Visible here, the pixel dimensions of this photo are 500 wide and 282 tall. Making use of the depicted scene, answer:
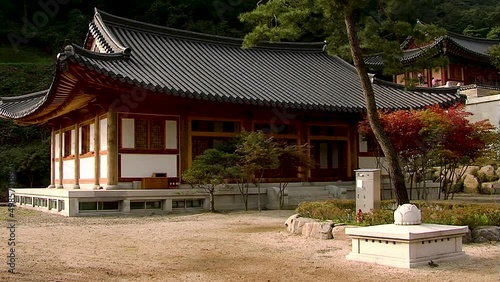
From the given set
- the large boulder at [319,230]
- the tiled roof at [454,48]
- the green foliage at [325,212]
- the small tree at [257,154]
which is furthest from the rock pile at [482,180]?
the large boulder at [319,230]

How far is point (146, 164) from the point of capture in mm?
17953

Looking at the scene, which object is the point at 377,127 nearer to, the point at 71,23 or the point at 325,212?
the point at 325,212

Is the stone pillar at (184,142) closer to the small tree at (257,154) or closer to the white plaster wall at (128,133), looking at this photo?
the white plaster wall at (128,133)

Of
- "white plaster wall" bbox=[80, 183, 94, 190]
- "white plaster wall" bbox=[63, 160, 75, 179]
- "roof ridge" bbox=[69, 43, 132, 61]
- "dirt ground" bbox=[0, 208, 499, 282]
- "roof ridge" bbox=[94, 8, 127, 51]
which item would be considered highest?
"roof ridge" bbox=[94, 8, 127, 51]

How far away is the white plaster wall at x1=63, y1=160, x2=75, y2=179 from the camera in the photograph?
21641 millimetres

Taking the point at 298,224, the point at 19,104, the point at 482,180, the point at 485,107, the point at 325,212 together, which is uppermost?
the point at 485,107

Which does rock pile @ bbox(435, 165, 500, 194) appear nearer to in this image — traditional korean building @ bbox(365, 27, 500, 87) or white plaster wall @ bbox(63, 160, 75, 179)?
traditional korean building @ bbox(365, 27, 500, 87)

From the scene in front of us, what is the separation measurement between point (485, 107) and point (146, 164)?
22.3 meters

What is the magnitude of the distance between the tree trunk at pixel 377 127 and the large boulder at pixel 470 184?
1676 cm

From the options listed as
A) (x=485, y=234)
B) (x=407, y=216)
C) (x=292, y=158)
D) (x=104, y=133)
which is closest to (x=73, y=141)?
(x=104, y=133)

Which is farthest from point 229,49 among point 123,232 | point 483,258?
point 483,258

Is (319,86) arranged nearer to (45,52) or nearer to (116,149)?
(116,149)

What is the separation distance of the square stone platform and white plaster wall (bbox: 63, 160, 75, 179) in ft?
51.6

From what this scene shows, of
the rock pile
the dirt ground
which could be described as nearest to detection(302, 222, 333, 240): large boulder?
the dirt ground
